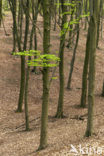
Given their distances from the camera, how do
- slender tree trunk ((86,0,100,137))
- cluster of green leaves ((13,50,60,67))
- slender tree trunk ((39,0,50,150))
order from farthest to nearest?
slender tree trunk ((86,0,100,137)) < slender tree trunk ((39,0,50,150)) < cluster of green leaves ((13,50,60,67))

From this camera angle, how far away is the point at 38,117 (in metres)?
12.5

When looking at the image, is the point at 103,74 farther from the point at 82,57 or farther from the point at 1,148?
the point at 1,148

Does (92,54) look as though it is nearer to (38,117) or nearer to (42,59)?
(42,59)

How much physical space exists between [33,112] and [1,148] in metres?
4.70

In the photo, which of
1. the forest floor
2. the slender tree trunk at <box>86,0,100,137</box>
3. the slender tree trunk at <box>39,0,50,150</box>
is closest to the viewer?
Result: the slender tree trunk at <box>39,0,50,150</box>

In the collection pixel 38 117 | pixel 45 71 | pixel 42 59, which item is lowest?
pixel 38 117

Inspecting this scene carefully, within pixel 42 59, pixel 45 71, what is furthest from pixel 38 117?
pixel 42 59

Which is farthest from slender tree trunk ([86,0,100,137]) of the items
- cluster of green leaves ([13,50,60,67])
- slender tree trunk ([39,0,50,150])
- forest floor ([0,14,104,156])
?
slender tree trunk ([39,0,50,150])

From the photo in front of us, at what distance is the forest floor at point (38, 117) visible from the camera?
7.55 metres

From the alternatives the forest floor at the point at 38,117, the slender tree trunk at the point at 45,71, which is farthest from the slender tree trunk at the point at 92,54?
the slender tree trunk at the point at 45,71

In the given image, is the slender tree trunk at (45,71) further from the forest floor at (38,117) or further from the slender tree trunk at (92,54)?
the slender tree trunk at (92,54)

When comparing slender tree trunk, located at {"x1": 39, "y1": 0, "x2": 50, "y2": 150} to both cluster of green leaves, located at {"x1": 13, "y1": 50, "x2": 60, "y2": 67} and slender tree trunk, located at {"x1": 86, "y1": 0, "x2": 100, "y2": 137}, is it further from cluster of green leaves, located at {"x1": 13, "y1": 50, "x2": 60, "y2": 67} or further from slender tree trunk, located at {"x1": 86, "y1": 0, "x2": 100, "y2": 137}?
slender tree trunk, located at {"x1": 86, "y1": 0, "x2": 100, "y2": 137}

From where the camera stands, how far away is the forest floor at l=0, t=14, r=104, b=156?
7.55 m

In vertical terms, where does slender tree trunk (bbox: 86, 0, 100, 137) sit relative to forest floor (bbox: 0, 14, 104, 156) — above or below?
above
